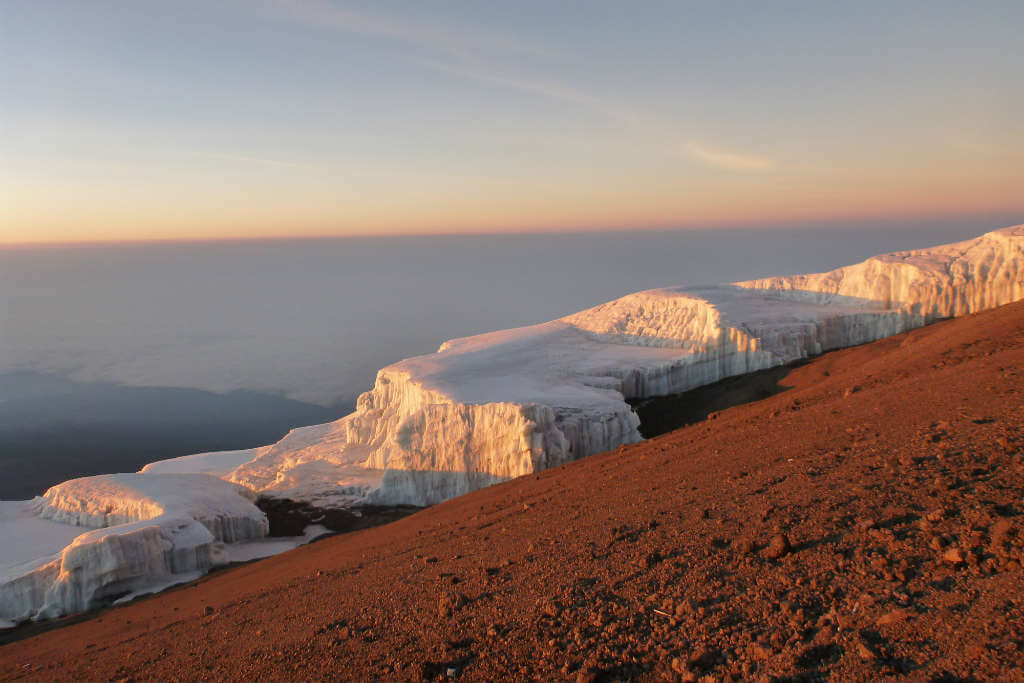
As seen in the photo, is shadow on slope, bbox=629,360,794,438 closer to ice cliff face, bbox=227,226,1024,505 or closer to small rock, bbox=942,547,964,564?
ice cliff face, bbox=227,226,1024,505

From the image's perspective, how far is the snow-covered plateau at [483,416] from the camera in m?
20.8

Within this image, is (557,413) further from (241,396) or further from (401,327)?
(401,327)

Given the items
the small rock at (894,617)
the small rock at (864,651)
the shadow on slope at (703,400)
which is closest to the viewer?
the small rock at (864,651)

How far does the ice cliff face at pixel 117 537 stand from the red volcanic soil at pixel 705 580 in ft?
14.6

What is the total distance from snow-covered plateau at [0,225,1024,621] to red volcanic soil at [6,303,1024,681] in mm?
5582

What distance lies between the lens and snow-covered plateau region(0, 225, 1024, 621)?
20.8 metres

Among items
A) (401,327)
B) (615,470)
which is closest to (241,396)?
(401,327)

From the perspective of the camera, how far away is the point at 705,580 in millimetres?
7207

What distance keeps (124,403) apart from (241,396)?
1350 centimetres

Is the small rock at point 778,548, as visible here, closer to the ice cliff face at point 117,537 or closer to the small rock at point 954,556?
the small rock at point 954,556

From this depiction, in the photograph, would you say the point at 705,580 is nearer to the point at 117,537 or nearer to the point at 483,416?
the point at 483,416

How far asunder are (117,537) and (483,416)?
1292 cm

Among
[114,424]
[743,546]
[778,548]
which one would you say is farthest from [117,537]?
[114,424]

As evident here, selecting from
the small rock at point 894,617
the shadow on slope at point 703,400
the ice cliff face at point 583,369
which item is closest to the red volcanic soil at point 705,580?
the small rock at point 894,617
